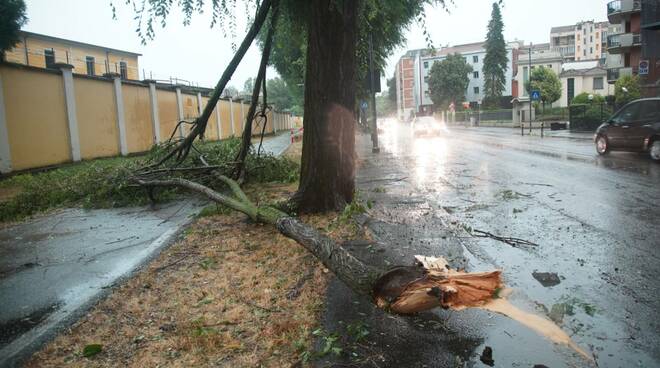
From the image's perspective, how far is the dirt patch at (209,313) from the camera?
10.3 ft

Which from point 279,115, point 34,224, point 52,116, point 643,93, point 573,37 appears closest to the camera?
point 34,224

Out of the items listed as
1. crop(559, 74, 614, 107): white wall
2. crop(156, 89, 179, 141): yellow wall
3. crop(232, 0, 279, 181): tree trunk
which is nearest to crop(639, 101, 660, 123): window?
crop(232, 0, 279, 181): tree trunk

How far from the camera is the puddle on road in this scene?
315 cm

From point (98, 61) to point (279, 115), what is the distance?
2581 cm

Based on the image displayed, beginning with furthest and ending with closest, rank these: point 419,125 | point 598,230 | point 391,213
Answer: point 419,125
point 391,213
point 598,230

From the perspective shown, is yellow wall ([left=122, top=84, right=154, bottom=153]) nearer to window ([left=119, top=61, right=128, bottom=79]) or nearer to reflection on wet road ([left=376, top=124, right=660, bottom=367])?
reflection on wet road ([left=376, top=124, right=660, bottom=367])

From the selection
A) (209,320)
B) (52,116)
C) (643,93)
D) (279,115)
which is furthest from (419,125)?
(279,115)

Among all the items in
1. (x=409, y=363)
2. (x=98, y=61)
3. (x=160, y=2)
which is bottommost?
(x=409, y=363)

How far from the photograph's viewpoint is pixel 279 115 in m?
67.6

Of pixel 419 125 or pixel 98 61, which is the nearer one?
pixel 419 125

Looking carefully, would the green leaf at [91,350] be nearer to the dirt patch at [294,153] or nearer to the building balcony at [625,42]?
the dirt patch at [294,153]

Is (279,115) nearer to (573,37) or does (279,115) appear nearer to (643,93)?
(643,93)

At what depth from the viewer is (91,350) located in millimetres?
3244

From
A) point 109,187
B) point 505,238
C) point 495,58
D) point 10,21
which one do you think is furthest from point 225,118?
point 495,58
